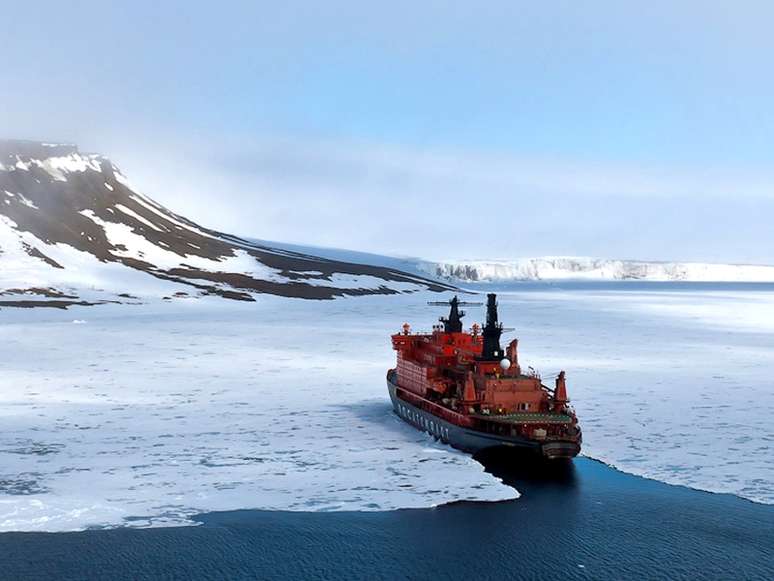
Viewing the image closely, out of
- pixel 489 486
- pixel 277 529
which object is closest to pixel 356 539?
pixel 277 529

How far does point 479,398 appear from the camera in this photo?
35781 millimetres

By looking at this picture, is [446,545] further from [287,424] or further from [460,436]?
[287,424]

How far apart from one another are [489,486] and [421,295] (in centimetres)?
16220

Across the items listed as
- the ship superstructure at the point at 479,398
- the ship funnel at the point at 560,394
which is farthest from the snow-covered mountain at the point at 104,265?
the ship funnel at the point at 560,394

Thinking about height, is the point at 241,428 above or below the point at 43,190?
below

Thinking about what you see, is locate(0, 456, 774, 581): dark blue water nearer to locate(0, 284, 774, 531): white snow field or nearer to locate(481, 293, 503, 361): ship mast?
locate(0, 284, 774, 531): white snow field

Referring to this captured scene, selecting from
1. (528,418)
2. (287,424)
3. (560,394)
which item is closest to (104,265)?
(287,424)

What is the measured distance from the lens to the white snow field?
2717 centimetres

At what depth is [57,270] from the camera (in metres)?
144

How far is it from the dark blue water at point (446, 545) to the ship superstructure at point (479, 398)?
5.17m

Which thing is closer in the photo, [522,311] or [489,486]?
[489,486]

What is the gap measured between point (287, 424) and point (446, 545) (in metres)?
16.2

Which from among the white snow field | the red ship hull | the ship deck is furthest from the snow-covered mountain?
the ship deck

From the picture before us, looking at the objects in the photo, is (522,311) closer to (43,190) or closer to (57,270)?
(57,270)
